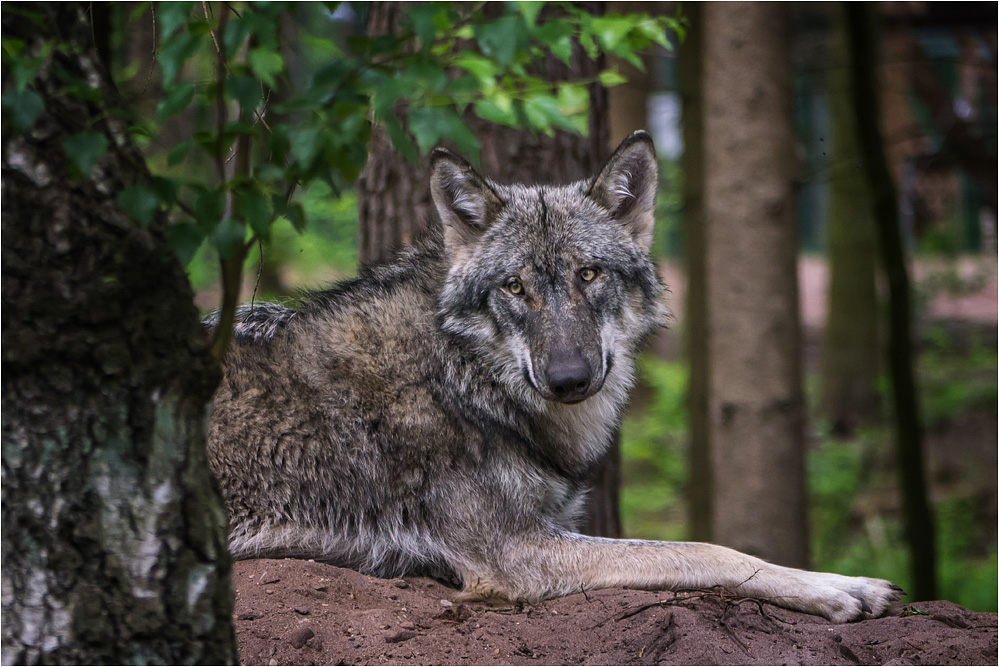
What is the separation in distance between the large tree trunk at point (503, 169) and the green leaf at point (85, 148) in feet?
11.3

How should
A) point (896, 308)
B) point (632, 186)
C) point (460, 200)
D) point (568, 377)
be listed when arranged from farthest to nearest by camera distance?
point (896, 308) → point (632, 186) → point (460, 200) → point (568, 377)

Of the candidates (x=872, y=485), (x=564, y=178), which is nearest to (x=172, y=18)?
(x=564, y=178)

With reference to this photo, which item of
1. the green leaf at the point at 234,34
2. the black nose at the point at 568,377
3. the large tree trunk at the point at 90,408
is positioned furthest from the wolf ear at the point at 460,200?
the green leaf at the point at 234,34

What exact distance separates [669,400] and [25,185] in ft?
41.5

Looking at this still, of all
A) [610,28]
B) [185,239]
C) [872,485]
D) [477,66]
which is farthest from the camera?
[872,485]

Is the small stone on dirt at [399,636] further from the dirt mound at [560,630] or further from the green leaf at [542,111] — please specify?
the green leaf at [542,111]

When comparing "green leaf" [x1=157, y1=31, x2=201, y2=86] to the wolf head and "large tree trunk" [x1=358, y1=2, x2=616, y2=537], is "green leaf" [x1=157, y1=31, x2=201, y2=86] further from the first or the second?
"large tree trunk" [x1=358, y1=2, x2=616, y2=537]

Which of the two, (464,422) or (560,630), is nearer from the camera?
(560,630)

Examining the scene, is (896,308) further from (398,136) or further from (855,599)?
(398,136)

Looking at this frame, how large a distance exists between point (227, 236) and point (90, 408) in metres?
0.60

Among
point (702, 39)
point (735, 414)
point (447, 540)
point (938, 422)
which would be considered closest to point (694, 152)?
point (702, 39)

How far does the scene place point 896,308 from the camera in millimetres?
6449

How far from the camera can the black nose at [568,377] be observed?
3699mm

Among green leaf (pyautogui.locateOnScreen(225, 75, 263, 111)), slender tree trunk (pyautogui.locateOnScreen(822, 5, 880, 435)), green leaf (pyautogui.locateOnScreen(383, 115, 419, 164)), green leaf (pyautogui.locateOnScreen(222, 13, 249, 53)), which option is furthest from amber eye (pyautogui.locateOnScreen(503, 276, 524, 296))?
slender tree trunk (pyautogui.locateOnScreen(822, 5, 880, 435))
